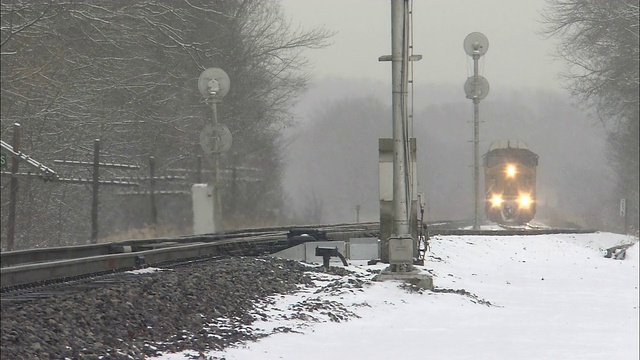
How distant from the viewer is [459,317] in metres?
12.0

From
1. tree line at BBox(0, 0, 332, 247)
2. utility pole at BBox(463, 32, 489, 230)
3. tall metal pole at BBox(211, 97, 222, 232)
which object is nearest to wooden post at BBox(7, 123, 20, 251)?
tree line at BBox(0, 0, 332, 247)

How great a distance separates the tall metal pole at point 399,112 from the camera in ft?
48.2

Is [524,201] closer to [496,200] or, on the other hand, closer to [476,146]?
[496,200]

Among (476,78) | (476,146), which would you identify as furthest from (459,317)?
(476,78)

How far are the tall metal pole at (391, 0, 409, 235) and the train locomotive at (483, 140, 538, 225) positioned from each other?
31.0 m

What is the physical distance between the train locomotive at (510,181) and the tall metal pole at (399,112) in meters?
31.0

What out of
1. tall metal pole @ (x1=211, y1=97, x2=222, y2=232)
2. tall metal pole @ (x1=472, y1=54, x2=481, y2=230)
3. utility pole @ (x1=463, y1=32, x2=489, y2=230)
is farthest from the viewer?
utility pole @ (x1=463, y1=32, x2=489, y2=230)

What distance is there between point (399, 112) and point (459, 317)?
3.88m

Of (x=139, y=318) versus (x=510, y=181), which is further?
(x=510, y=181)

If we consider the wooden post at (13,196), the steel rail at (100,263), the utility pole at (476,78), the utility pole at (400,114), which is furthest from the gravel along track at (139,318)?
the utility pole at (476,78)

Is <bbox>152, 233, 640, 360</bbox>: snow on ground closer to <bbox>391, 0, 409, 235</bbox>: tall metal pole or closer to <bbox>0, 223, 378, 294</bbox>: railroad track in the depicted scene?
<bbox>391, 0, 409, 235</bbox>: tall metal pole

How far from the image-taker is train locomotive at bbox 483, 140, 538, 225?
45062mm

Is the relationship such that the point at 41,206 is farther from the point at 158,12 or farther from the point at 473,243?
the point at 473,243

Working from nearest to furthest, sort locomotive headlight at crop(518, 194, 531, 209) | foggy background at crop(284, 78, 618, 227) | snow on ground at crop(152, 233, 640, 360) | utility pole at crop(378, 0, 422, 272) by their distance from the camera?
snow on ground at crop(152, 233, 640, 360) < utility pole at crop(378, 0, 422, 272) < locomotive headlight at crop(518, 194, 531, 209) < foggy background at crop(284, 78, 618, 227)
